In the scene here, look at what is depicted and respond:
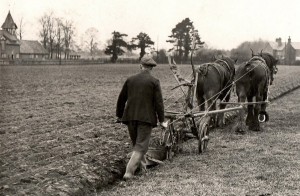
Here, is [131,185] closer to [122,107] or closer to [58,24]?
[122,107]

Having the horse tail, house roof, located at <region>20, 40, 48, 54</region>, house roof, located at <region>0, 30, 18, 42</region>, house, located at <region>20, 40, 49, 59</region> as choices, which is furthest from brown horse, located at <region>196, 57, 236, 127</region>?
house roof, located at <region>20, 40, 48, 54</region>

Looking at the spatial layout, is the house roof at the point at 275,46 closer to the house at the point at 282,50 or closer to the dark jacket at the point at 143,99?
the house at the point at 282,50

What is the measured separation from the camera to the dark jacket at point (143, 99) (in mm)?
6602

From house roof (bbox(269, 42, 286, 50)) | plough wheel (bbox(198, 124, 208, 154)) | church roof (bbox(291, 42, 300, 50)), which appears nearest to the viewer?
plough wheel (bbox(198, 124, 208, 154))

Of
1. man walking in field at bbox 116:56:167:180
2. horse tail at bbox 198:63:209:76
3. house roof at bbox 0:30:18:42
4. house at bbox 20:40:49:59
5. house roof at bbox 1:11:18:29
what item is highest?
house roof at bbox 1:11:18:29

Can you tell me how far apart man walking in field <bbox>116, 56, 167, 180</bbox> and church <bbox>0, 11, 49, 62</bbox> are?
7788 centimetres

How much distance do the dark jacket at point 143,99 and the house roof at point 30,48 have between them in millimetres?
99354

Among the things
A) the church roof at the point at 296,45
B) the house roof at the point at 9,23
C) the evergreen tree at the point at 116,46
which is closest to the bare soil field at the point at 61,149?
the evergreen tree at the point at 116,46

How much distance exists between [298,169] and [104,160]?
3.11 meters

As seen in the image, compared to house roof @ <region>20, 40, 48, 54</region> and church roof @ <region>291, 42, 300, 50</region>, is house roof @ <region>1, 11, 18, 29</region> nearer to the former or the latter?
house roof @ <region>20, 40, 48, 54</region>

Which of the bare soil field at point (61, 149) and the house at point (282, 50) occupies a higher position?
the house at point (282, 50)

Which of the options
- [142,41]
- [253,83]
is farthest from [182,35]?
[253,83]

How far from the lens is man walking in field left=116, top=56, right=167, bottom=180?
6.59 m

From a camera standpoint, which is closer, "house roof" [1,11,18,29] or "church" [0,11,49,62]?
"church" [0,11,49,62]
